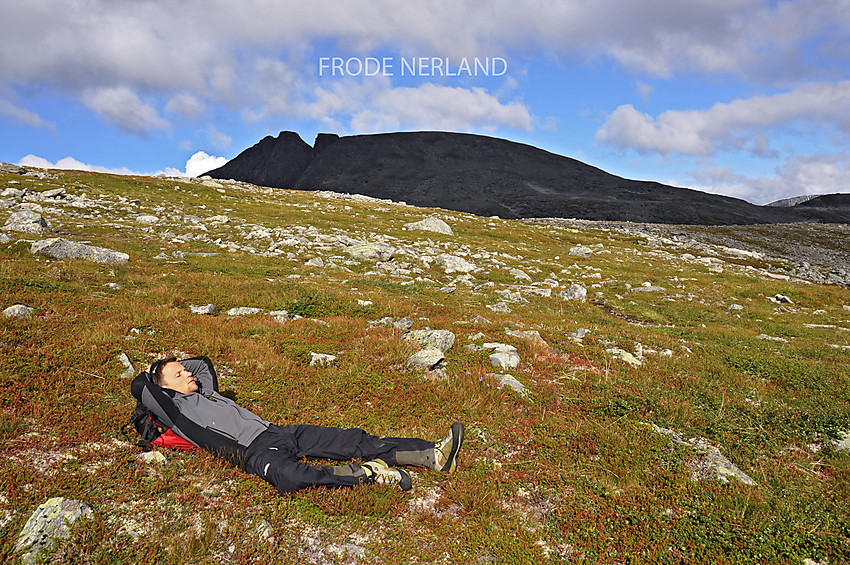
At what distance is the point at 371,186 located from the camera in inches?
7549

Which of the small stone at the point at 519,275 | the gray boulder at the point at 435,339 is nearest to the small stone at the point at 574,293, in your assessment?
the small stone at the point at 519,275

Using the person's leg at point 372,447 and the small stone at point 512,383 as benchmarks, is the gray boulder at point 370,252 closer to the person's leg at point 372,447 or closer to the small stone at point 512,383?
the small stone at point 512,383

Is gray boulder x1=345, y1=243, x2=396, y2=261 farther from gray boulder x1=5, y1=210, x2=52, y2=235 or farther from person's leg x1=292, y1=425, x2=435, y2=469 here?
person's leg x1=292, y1=425, x2=435, y2=469

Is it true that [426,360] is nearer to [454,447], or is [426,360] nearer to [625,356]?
[454,447]

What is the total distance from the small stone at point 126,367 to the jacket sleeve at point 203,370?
205 cm

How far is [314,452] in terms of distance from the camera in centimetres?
675

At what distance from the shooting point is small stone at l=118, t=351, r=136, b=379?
8555 mm

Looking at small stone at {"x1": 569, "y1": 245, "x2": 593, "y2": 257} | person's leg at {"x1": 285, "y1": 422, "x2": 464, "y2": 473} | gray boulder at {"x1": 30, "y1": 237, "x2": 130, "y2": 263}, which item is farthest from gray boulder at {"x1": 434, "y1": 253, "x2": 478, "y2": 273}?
person's leg at {"x1": 285, "y1": 422, "x2": 464, "y2": 473}

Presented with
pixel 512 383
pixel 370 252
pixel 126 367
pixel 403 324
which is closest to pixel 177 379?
pixel 126 367

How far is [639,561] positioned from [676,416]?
474 cm

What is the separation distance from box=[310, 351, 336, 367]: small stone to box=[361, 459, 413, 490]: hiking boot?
4.58 meters

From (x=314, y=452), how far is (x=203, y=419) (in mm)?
2028

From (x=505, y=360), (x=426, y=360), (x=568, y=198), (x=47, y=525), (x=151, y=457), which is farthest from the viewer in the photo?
(x=568, y=198)

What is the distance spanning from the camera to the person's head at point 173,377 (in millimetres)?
6988
